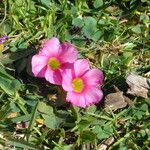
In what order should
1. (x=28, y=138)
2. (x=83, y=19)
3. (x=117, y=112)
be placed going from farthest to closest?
(x=83, y=19) < (x=117, y=112) < (x=28, y=138)

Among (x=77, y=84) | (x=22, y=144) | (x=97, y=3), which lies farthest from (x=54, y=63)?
(x=97, y=3)

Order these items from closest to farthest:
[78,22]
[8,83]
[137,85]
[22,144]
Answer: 1. [22,144]
2. [8,83]
3. [137,85]
4. [78,22]

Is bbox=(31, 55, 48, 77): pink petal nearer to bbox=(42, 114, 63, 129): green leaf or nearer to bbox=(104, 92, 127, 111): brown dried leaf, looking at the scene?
bbox=(42, 114, 63, 129): green leaf

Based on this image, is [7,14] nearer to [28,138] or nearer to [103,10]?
[103,10]

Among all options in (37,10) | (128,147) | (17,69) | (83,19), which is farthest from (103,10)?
(128,147)

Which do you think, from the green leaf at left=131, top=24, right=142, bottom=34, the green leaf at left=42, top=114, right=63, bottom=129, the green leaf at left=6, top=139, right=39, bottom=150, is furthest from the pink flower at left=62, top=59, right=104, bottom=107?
the green leaf at left=131, top=24, right=142, bottom=34

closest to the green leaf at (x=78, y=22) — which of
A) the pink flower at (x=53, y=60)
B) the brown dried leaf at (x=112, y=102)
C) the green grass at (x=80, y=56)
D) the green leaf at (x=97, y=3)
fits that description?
the green grass at (x=80, y=56)

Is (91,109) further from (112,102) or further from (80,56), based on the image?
(80,56)
